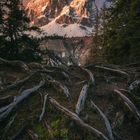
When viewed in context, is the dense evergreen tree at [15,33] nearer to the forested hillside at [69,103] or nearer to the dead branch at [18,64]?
the dead branch at [18,64]

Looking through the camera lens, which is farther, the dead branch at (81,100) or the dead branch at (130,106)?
the dead branch at (130,106)

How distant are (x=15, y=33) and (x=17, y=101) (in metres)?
15.8

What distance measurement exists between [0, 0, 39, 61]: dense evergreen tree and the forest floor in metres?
11.4

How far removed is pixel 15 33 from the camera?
1017 inches

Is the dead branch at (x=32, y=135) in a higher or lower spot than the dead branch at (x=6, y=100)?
lower

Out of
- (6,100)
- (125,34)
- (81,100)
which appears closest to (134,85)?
(81,100)

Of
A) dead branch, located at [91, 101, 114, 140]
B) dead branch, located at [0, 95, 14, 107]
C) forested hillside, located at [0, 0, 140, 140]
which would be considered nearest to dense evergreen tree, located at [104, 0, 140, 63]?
forested hillside, located at [0, 0, 140, 140]

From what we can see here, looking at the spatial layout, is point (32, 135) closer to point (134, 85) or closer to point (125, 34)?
point (134, 85)

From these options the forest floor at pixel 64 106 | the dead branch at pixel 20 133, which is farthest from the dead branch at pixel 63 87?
the dead branch at pixel 20 133

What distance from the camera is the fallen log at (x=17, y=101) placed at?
32.1ft

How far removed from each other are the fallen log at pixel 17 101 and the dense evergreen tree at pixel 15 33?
13.3 m

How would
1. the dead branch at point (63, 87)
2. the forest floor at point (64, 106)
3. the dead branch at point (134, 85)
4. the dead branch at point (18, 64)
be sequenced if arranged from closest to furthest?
the forest floor at point (64, 106)
the dead branch at point (63, 87)
the dead branch at point (134, 85)
the dead branch at point (18, 64)

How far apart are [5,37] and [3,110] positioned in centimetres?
1607

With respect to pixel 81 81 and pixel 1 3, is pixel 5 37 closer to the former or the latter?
pixel 1 3
